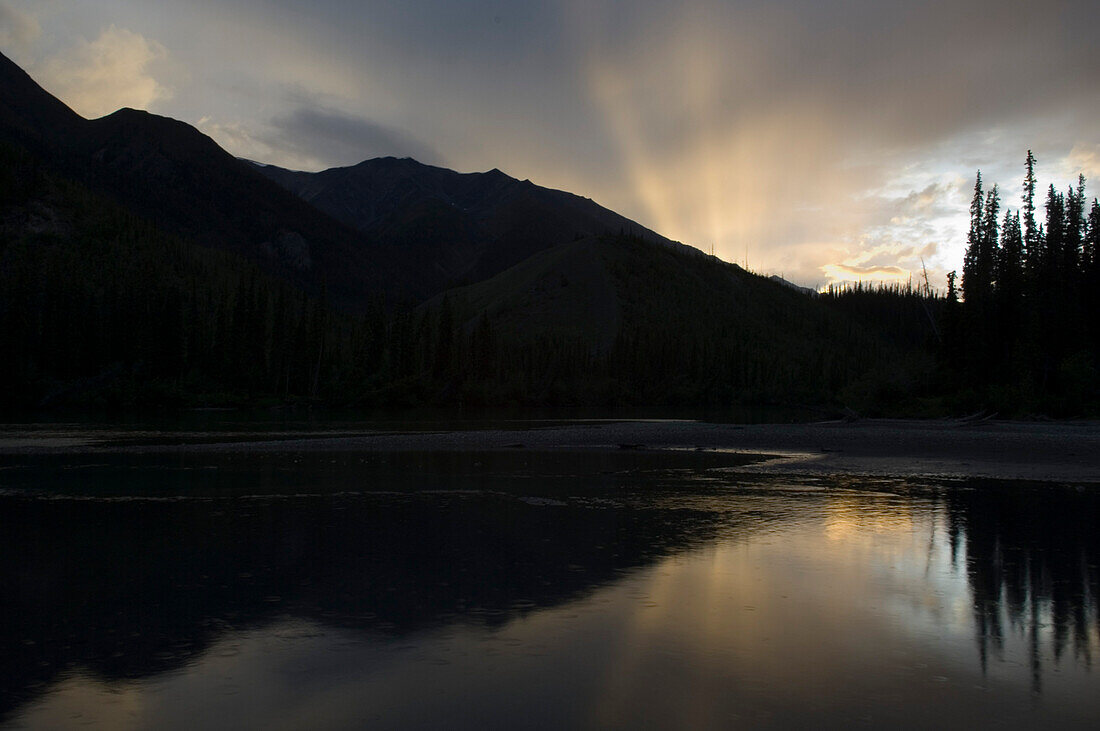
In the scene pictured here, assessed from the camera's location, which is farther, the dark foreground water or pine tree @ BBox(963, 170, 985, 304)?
pine tree @ BBox(963, 170, 985, 304)

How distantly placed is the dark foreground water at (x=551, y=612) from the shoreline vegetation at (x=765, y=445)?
31.3 feet

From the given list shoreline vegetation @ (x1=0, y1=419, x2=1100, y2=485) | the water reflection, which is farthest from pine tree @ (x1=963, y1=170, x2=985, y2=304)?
the water reflection

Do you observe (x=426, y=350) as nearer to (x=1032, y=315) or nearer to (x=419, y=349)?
(x=419, y=349)

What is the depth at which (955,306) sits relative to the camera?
3142 inches

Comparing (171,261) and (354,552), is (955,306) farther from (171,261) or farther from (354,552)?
(171,261)

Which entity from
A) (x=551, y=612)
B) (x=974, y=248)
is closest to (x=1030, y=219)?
(x=974, y=248)

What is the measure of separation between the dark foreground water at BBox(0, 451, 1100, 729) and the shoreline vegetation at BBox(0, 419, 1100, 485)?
9.53 meters

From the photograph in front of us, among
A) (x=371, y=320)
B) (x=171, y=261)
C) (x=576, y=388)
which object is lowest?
(x=576, y=388)

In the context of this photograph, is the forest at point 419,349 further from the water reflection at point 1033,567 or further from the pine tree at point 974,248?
the water reflection at point 1033,567

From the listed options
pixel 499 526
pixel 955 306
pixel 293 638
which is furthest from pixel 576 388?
pixel 293 638

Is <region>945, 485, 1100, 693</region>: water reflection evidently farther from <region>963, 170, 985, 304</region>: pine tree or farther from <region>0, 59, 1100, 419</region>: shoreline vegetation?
<region>963, 170, 985, 304</region>: pine tree

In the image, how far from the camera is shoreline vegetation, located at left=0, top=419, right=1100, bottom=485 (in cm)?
3403

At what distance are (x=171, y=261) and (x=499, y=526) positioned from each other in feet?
664

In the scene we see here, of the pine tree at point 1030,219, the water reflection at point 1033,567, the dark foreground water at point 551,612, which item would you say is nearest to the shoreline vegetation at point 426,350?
the pine tree at point 1030,219
